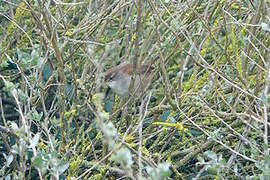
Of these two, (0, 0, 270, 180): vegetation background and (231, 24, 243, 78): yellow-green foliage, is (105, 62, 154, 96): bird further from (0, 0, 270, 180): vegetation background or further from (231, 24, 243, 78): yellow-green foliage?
(231, 24, 243, 78): yellow-green foliage

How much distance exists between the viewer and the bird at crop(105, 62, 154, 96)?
3322mm

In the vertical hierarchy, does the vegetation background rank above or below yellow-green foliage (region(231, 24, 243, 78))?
below

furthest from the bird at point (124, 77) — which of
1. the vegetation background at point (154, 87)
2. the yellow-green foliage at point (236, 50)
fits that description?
the yellow-green foliage at point (236, 50)

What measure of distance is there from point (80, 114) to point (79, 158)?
19.3 inches

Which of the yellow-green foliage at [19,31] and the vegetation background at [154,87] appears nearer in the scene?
the vegetation background at [154,87]

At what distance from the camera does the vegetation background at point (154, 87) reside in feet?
9.21

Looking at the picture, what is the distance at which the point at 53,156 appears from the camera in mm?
2016

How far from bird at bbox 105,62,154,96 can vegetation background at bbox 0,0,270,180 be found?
2.0 inches

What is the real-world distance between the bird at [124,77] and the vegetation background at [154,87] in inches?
2.0

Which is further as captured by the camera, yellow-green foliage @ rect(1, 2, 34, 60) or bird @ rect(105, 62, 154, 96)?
yellow-green foliage @ rect(1, 2, 34, 60)

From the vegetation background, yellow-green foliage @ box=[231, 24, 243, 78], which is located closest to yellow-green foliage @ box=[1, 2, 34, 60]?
the vegetation background

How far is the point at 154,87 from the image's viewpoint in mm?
3508

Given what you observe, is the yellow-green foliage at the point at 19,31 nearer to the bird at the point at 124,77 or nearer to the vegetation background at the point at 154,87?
the vegetation background at the point at 154,87

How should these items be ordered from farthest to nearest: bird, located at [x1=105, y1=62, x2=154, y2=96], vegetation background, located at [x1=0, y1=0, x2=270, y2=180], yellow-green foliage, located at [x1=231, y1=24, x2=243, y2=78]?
bird, located at [x1=105, y1=62, x2=154, y2=96]
yellow-green foliage, located at [x1=231, y1=24, x2=243, y2=78]
vegetation background, located at [x1=0, y1=0, x2=270, y2=180]
